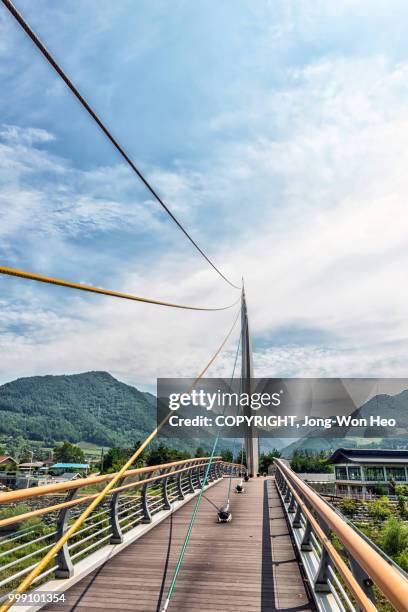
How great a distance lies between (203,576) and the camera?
4.25 m

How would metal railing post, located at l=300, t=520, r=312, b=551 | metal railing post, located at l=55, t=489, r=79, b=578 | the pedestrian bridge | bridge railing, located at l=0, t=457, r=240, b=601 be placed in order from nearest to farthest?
1. the pedestrian bridge
2. bridge railing, located at l=0, t=457, r=240, b=601
3. metal railing post, located at l=55, t=489, r=79, b=578
4. metal railing post, located at l=300, t=520, r=312, b=551

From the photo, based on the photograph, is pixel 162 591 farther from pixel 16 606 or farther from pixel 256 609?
pixel 16 606

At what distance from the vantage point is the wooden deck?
138 inches

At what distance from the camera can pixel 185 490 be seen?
11.7 m

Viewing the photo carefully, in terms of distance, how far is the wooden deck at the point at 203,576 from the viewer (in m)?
3.50

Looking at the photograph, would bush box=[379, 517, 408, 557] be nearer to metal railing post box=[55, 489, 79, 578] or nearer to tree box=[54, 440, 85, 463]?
metal railing post box=[55, 489, 79, 578]

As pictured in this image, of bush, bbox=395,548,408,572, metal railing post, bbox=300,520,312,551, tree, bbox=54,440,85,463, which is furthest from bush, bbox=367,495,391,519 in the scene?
tree, bbox=54,440,85,463

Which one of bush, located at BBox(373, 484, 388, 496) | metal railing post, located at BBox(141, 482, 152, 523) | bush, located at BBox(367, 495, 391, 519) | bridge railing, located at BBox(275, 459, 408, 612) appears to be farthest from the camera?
bush, located at BBox(373, 484, 388, 496)

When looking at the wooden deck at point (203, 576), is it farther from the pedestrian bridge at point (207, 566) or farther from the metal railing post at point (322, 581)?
the metal railing post at point (322, 581)

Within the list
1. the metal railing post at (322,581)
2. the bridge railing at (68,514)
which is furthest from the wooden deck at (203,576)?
the bridge railing at (68,514)

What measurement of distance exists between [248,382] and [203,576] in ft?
55.1

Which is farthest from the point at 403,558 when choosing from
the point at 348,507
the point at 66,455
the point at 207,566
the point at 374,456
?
the point at 66,455

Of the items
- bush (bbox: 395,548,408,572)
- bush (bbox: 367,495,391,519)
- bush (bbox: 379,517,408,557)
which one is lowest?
bush (bbox: 395,548,408,572)

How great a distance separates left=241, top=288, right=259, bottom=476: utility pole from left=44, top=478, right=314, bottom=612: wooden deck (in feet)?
41.2
